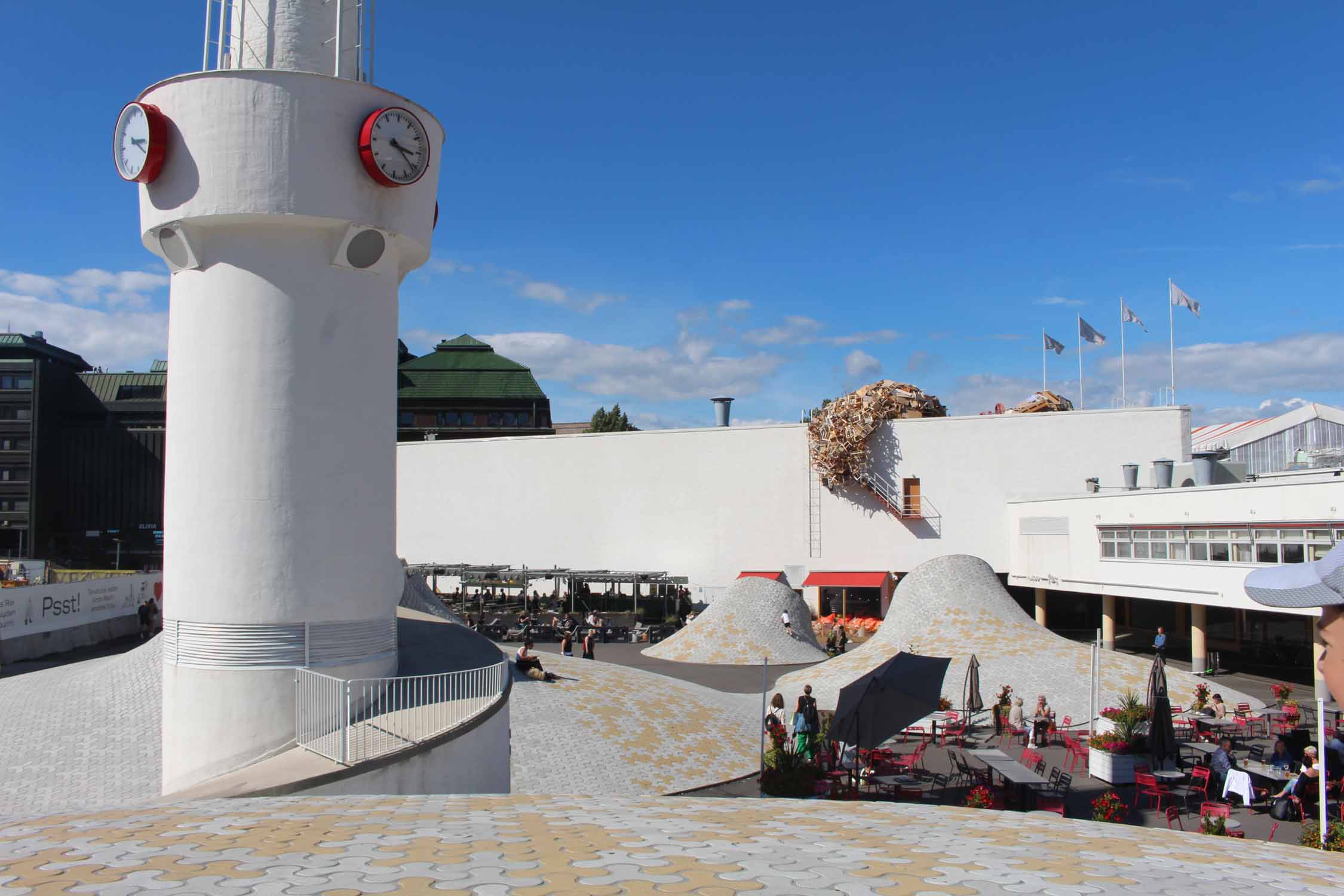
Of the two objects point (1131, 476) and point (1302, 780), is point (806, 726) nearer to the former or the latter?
point (1302, 780)

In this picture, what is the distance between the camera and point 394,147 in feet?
40.7

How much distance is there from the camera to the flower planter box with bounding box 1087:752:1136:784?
16.4 meters

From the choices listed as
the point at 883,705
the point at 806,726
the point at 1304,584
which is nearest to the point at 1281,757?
the point at 883,705

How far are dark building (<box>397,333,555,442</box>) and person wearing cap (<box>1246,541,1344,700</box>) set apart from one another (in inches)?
2599

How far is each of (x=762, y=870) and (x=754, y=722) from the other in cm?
1398

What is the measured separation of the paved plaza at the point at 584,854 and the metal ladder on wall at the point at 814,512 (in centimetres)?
3485

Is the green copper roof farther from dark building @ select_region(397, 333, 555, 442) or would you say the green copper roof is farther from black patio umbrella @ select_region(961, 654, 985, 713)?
black patio umbrella @ select_region(961, 654, 985, 713)

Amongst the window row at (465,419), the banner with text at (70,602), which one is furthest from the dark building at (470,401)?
the banner with text at (70,602)

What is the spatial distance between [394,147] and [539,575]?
3239 centimetres

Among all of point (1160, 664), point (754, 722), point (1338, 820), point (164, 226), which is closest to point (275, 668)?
point (164, 226)

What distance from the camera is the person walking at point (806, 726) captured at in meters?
16.2

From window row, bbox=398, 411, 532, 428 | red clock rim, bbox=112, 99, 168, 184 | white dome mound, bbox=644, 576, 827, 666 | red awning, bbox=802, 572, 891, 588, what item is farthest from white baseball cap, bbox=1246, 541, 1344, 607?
window row, bbox=398, 411, 532, 428

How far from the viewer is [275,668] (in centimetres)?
1208

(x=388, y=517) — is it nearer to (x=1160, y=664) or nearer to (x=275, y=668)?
(x=275, y=668)
